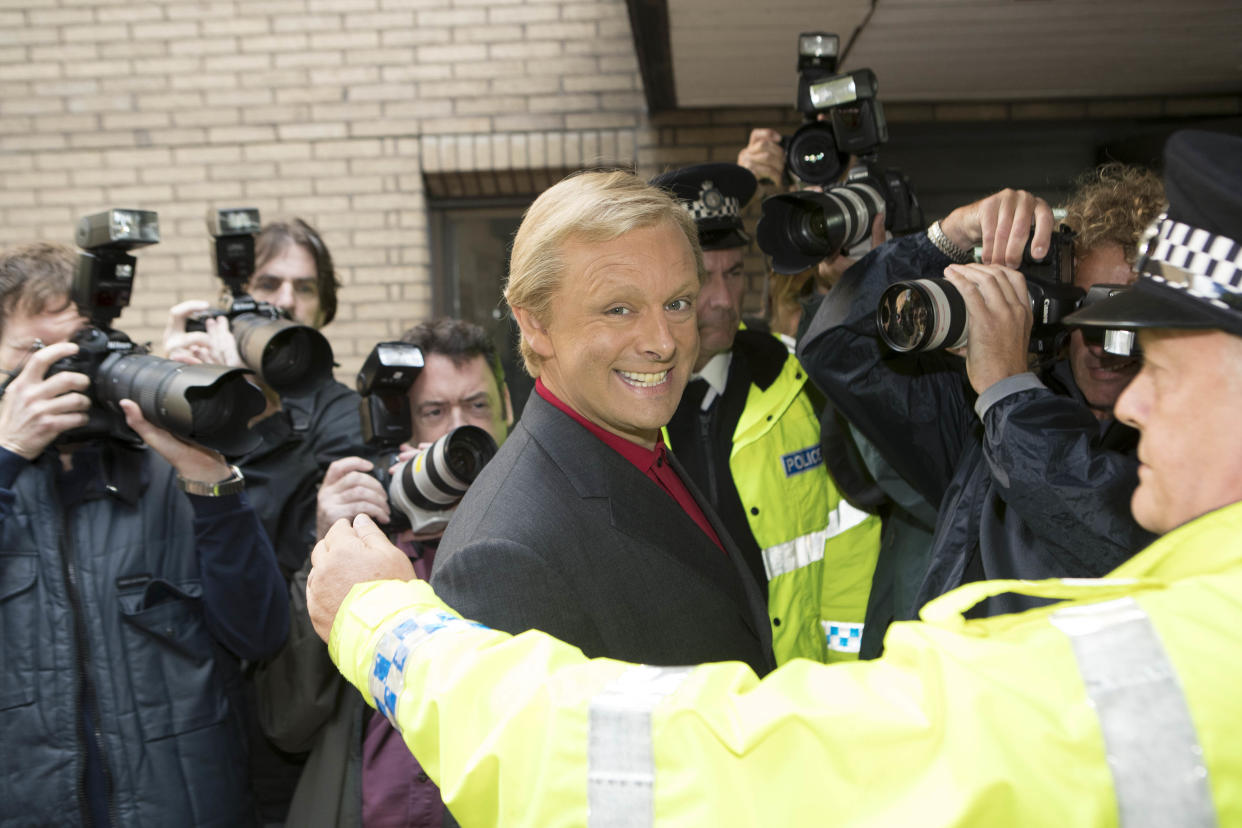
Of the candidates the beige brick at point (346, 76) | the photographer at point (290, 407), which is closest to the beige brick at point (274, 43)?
the beige brick at point (346, 76)

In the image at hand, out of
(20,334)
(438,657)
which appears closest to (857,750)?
(438,657)

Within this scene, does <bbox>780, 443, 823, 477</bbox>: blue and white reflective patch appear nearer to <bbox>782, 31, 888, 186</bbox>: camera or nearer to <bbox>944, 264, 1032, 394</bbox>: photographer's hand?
<bbox>782, 31, 888, 186</bbox>: camera

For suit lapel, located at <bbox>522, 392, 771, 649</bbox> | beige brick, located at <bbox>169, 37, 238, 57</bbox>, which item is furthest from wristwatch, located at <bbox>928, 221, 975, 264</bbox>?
beige brick, located at <bbox>169, 37, 238, 57</bbox>

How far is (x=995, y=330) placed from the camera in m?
1.70

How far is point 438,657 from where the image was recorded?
96 centimetres

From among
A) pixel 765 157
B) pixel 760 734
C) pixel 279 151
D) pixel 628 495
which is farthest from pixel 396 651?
pixel 279 151

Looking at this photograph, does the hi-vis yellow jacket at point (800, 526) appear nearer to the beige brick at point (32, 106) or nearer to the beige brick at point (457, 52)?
the beige brick at point (457, 52)

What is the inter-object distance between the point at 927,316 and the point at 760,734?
3.43 ft

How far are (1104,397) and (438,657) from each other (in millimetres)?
1516

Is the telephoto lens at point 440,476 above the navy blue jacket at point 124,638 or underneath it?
above

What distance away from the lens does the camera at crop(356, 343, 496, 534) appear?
2.19 m

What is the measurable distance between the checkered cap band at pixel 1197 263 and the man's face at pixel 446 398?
6.40 ft

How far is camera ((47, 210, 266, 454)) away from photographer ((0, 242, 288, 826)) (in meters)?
0.05

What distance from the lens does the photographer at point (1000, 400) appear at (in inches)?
61.7
